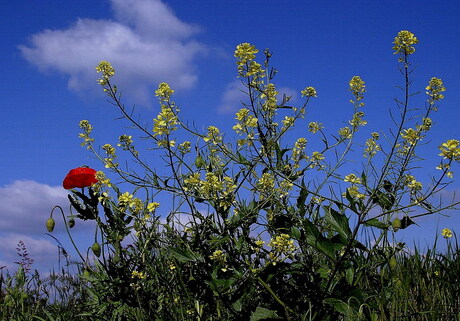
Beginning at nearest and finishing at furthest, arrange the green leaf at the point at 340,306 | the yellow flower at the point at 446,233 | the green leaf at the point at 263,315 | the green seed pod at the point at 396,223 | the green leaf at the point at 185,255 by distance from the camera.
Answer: the green leaf at the point at 340,306 < the green leaf at the point at 263,315 < the green leaf at the point at 185,255 < the green seed pod at the point at 396,223 < the yellow flower at the point at 446,233

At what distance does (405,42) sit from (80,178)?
7.11 feet

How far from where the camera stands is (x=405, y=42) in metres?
2.90

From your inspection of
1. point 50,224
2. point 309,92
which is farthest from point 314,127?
point 50,224

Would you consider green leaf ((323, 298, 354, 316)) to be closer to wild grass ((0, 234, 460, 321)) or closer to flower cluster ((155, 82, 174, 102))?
wild grass ((0, 234, 460, 321))

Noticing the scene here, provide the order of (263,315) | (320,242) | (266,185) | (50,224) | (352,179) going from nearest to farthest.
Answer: (320,242), (263,315), (266,185), (352,179), (50,224)

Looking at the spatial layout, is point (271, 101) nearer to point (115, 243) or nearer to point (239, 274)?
point (239, 274)

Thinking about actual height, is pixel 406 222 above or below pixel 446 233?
below

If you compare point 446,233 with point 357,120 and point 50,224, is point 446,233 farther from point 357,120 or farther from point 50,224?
point 50,224

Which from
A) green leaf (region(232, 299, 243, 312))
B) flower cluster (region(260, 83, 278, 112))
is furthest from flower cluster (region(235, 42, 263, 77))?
green leaf (region(232, 299, 243, 312))

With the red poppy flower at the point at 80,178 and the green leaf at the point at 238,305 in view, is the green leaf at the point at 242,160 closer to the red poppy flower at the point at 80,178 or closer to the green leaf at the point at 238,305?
the green leaf at the point at 238,305

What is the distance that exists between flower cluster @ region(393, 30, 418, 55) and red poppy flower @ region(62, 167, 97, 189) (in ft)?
6.63

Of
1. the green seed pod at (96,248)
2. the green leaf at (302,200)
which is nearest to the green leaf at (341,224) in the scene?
the green leaf at (302,200)

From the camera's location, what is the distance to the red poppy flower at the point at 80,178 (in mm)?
3430

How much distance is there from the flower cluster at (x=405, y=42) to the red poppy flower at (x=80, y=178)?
202cm
